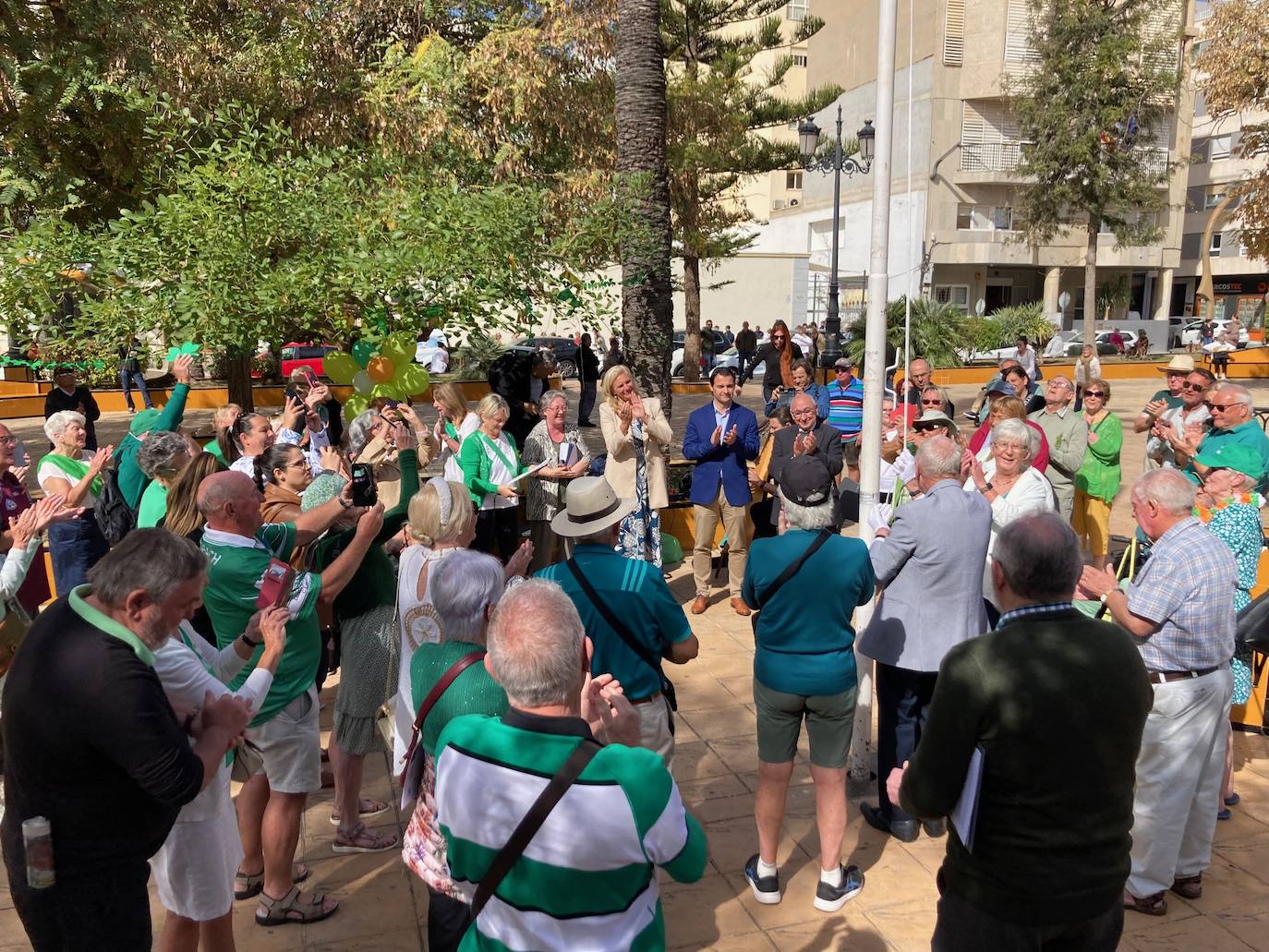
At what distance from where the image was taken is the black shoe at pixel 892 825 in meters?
4.71

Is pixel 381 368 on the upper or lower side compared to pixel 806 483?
upper

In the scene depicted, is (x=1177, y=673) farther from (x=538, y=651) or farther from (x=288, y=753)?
(x=288, y=753)

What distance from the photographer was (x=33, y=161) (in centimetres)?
1013

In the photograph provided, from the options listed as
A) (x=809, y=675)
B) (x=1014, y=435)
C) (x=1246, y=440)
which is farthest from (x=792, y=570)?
(x=1246, y=440)

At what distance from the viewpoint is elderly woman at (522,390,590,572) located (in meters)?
7.48

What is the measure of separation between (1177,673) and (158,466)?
477cm

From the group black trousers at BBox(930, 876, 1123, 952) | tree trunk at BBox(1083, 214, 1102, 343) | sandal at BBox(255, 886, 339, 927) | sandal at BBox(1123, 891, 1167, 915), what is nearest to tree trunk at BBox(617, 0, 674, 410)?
sandal at BBox(255, 886, 339, 927)

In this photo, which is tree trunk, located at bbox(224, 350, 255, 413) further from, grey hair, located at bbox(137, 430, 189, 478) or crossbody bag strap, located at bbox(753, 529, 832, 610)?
crossbody bag strap, located at bbox(753, 529, 832, 610)

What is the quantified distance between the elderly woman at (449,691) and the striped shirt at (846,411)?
6.25 m

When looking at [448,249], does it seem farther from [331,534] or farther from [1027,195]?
[1027,195]

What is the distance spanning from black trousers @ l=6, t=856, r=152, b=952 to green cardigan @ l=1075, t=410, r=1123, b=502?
282 inches

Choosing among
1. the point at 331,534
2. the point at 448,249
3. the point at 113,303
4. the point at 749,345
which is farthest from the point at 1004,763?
the point at 749,345

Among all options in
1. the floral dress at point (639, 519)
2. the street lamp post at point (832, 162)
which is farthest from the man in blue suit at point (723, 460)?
the street lamp post at point (832, 162)

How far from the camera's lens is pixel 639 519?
7.56 meters
